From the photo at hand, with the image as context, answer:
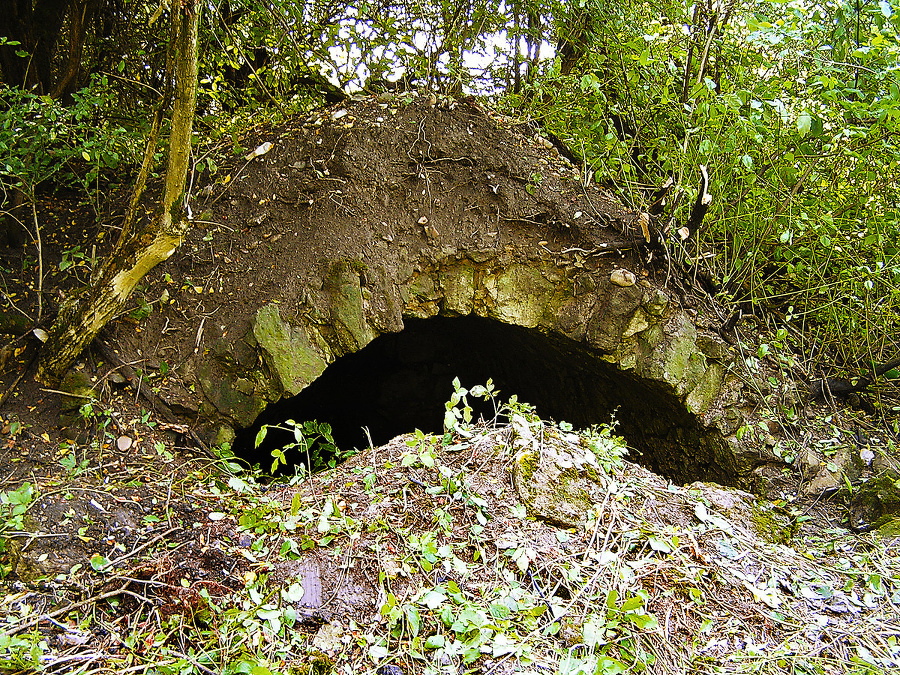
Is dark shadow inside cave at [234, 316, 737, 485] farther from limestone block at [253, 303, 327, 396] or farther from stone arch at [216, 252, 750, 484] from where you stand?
limestone block at [253, 303, 327, 396]

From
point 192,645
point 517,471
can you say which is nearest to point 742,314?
point 517,471

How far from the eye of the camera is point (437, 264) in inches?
125

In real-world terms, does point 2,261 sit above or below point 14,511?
above

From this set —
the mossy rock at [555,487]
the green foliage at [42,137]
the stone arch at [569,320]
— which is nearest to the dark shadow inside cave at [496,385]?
the stone arch at [569,320]

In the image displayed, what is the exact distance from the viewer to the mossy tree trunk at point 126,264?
237 cm

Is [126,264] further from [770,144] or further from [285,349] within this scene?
[770,144]

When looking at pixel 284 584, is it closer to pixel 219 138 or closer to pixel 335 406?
pixel 219 138

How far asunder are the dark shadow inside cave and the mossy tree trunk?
99 cm

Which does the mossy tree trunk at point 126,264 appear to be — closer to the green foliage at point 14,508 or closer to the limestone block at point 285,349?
the limestone block at point 285,349

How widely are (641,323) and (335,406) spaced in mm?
2964

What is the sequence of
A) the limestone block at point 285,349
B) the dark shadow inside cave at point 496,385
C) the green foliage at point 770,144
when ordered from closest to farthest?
1. the green foliage at point 770,144
2. the limestone block at point 285,349
3. the dark shadow inside cave at point 496,385

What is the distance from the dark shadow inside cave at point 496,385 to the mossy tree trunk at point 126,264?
0.99 meters

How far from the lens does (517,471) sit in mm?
2248

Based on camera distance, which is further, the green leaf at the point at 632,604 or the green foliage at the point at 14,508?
the green foliage at the point at 14,508
